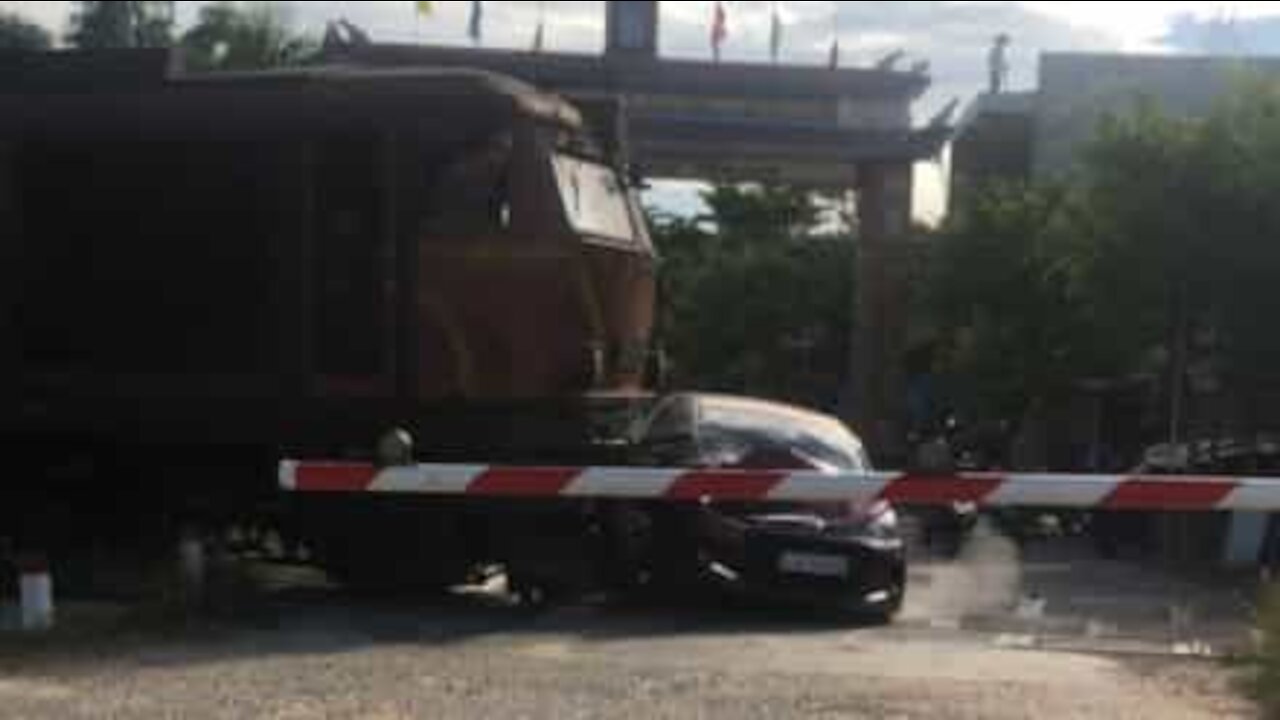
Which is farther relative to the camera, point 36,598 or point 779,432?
point 779,432

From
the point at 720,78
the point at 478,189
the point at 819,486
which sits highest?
the point at 478,189

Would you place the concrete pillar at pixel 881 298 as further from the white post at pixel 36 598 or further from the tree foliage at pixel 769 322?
the white post at pixel 36 598

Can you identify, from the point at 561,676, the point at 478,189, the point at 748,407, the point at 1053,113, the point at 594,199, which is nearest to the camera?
the point at 561,676

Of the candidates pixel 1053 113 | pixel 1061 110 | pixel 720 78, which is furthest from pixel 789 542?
pixel 1053 113

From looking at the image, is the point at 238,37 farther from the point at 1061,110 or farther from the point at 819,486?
the point at 819,486

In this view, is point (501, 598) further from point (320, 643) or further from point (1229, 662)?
point (1229, 662)

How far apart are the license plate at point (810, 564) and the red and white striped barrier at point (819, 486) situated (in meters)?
2.73

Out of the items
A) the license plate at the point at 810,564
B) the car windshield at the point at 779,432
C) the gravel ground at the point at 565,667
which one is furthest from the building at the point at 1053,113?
the gravel ground at the point at 565,667

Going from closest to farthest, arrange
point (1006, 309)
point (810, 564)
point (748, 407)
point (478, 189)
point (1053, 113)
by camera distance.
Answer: point (478, 189)
point (810, 564)
point (748, 407)
point (1006, 309)
point (1053, 113)

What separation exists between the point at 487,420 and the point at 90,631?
10.4 ft

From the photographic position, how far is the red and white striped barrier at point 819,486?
1047cm

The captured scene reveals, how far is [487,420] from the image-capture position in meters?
13.8

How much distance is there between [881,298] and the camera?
40.2m

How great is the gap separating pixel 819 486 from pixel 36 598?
418 centimetres
